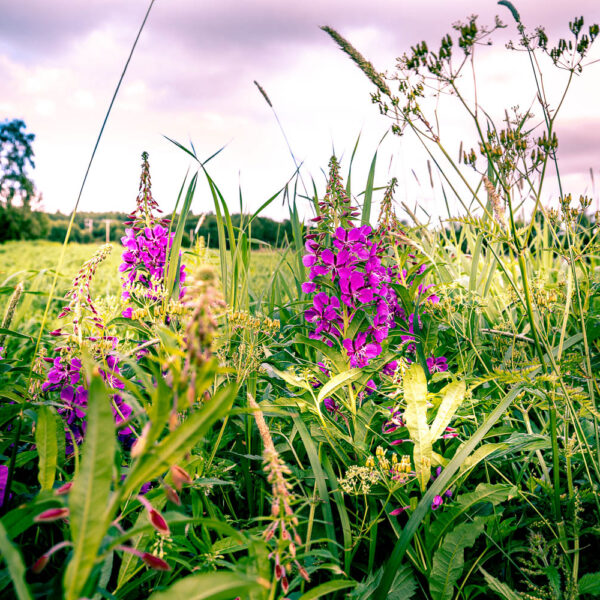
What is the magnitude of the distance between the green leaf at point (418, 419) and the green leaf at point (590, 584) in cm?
43

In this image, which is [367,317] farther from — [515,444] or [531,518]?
[531,518]

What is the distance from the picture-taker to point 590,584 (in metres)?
1.09

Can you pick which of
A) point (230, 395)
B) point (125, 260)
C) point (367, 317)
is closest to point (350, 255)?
point (367, 317)

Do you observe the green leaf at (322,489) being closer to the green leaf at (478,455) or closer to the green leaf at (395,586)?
the green leaf at (395,586)

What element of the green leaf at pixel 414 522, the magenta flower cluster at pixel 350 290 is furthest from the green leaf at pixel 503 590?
the magenta flower cluster at pixel 350 290

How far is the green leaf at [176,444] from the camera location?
536 mm

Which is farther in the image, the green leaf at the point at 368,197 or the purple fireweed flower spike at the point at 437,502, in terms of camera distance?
the green leaf at the point at 368,197

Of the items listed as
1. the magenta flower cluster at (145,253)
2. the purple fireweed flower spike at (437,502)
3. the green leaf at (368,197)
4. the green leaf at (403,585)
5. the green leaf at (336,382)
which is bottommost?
the green leaf at (403,585)

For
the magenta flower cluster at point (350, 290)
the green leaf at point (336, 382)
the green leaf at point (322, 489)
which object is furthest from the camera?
the magenta flower cluster at point (350, 290)

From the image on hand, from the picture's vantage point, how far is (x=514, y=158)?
4.63 feet

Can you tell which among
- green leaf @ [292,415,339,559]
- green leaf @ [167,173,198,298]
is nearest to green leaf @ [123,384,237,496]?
green leaf @ [292,415,339,559]

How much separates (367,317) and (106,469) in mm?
1130

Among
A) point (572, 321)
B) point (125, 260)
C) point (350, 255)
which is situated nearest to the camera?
point (350, 255)

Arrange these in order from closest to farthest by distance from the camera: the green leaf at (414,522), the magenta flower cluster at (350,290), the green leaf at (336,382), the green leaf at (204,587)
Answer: the green leaf at (204,587)
the green leaf at (414,522)
the green leaf at (336,382)
the magenta flower cluster at (350,290)
